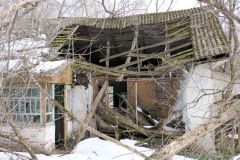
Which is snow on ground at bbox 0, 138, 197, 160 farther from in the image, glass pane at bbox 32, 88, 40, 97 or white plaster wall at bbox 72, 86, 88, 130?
glass pane at bbox 32, 88, 40, 97

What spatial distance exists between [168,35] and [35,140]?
21.5 ft

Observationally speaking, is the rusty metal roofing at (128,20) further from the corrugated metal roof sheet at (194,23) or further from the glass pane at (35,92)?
the glass pane at (35,92)

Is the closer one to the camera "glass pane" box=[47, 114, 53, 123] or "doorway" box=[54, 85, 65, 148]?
"glass pane" box=[47, 114, 53, 123]

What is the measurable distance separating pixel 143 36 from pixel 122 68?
2.11 metres

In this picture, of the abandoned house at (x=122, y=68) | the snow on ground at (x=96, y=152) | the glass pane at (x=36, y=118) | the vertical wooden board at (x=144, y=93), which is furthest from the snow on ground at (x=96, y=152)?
the vertical wooden board at (x=144, y=93)

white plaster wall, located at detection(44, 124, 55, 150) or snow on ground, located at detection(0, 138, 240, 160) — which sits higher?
white plaster wall, located at detection(44, 124, 55, 150)

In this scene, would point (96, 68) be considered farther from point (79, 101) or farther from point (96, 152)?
point (96, 152)

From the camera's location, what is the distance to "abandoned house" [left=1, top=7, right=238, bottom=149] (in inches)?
487

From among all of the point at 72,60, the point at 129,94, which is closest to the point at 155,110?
the point at 129,94

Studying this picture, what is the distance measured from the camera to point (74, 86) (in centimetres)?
1470

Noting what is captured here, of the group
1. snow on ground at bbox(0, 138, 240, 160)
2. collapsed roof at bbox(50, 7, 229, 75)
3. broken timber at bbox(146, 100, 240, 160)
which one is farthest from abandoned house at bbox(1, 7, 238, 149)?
broken timber at bbox(146, 100, 240, 160)

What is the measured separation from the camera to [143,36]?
1559cm

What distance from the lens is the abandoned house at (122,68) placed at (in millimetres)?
12367

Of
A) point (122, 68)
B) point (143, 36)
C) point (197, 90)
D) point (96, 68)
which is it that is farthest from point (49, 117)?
point (143, 36)
